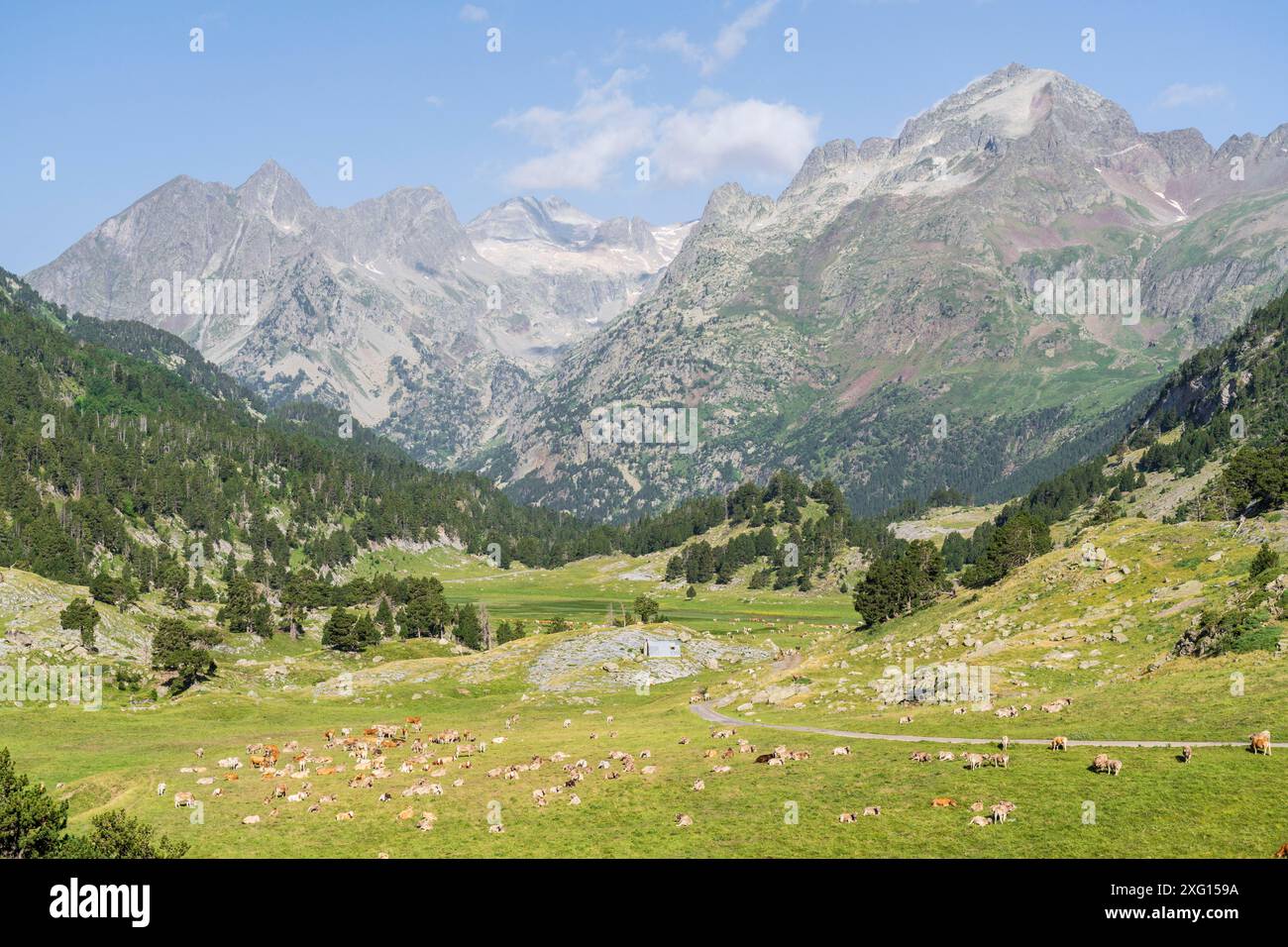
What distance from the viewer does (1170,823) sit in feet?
116

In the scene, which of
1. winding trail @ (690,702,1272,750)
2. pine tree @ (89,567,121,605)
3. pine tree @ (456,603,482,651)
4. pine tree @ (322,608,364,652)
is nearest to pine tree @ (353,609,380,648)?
pine tree @ (322,608,364,652)

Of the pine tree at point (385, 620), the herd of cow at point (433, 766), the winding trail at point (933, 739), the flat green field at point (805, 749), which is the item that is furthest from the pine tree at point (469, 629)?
the winding trail at point (933, 739)

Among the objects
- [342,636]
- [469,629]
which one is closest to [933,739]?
[342,636]

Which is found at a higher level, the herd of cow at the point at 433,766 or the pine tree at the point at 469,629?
the herd of cow at the point at 433,766

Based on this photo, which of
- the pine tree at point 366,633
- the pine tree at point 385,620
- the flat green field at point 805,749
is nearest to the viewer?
the flat green field at point 805,749

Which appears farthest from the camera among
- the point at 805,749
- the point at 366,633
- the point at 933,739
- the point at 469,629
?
the point at 469,629

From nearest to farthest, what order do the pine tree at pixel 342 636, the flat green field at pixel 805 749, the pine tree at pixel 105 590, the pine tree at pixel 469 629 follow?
the flat green field at pixel 805 749, the pine tree at pixel 105 590, the pine tree at pixel 342 636, the pine tree at pixel 469 629

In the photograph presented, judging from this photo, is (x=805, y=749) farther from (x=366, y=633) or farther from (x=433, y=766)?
(x=366, y=633)

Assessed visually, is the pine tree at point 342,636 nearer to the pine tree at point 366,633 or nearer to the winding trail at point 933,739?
the pine tree at point 366,633
